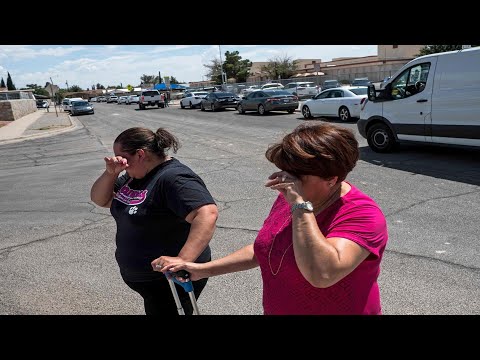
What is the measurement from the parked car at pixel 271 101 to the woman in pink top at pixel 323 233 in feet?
70.1

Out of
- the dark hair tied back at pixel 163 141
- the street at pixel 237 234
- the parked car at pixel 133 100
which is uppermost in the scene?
the dark hair tied back at pixel 163 141

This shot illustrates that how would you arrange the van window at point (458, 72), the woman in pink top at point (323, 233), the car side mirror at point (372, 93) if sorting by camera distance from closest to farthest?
the woman in pink top at point (323, 233)
the van window at point (458, 72)
the car side mirror at point (372, 93)

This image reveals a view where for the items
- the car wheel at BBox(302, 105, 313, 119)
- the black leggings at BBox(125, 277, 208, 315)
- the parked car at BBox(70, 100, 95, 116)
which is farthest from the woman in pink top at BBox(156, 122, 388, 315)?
the parked car at BBox(70, 100, 95, 116)

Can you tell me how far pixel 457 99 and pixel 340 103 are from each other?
928 cm

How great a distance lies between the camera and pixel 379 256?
63.4 inches

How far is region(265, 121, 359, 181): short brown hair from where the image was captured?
1604 millimetres

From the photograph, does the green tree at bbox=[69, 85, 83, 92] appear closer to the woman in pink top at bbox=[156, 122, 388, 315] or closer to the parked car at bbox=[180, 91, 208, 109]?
the parked car at bbox=[180, 91, 208, 109]


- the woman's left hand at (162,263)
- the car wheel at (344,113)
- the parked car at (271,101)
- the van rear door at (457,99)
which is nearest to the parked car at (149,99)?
the parked car at (271,101)

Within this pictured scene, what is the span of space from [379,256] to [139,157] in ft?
5.09

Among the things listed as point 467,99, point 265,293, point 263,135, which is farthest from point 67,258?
point 263,135

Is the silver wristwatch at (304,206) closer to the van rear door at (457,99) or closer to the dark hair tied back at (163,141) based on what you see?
the dark hair tied back at (163,141)

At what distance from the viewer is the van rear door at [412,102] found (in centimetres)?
887

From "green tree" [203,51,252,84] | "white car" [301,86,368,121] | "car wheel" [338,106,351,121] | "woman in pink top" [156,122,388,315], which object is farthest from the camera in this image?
"green tree" [203,51,252,84]
